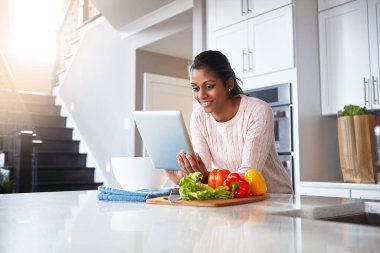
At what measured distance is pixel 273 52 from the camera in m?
3.09

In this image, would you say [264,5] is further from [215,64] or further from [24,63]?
[24,63]

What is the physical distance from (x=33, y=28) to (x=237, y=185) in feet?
26.7

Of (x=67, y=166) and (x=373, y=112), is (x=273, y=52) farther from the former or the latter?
(x=67, y=166)

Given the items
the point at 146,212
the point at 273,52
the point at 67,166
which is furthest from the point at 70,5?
the point at 146,212

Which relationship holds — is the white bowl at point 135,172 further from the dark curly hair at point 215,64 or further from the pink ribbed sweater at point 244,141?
the dark curly hair at point 215,64

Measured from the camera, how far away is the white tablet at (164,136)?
1368 mm

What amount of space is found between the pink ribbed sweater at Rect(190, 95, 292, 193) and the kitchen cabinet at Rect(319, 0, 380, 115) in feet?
4.41

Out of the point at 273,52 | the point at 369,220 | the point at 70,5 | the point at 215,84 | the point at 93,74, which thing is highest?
the point at 70,5

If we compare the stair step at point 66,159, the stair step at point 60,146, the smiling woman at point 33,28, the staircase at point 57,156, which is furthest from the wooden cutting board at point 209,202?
the smiling woman at point 33,28

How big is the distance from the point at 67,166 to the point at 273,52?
3719 millimetres

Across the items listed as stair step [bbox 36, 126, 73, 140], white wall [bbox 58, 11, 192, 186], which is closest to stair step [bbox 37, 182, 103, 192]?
white wall [bbox 58, 11, 192, 186]

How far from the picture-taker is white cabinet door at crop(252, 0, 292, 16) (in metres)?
3.03

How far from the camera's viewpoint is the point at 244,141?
5.87 feet

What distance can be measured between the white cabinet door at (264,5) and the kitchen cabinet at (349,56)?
33 cm
